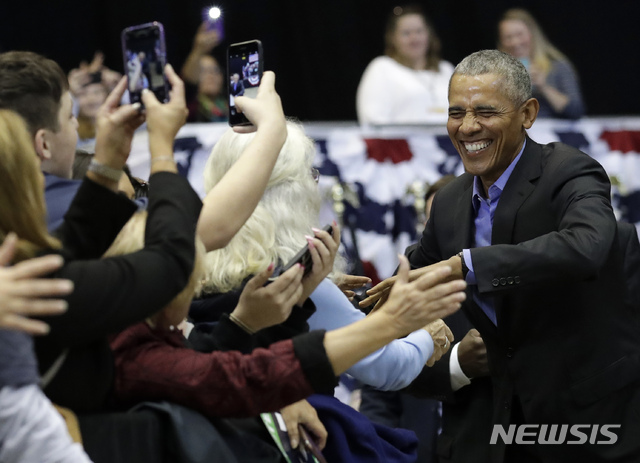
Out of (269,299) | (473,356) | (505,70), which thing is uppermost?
(505,70)

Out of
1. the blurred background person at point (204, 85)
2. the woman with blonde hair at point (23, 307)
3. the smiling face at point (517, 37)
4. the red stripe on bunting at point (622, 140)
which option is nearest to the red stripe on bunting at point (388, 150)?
the blurred background person at point (204, 85)

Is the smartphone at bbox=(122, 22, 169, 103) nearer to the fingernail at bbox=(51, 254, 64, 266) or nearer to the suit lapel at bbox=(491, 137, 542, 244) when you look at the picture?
the fingernail at bbox=(51, 254, 64, 266)

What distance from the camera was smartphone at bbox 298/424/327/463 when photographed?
238 cm

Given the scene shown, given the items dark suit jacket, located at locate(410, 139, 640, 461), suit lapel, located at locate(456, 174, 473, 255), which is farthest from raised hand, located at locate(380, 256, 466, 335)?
suit lapel, located at locate(456, 174, 473, 255)

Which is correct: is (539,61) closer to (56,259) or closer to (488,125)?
(488,125)

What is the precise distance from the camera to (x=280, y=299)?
2236 millimetres

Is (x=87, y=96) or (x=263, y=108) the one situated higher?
(x=263, y=108)

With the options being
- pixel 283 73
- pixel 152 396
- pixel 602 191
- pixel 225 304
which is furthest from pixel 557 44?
pixel 152 396

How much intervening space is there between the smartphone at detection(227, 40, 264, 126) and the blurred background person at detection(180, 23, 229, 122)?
12.1 feet

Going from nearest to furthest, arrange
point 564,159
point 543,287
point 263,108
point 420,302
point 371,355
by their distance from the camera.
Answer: point 420,302, point 263,108, point 371,355, point 543,287, point 564,159

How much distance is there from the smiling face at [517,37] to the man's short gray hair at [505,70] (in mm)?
3625

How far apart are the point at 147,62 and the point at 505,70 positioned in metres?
1.48

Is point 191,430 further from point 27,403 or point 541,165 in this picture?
point 541,165

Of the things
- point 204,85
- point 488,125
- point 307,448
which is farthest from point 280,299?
point 204,85
